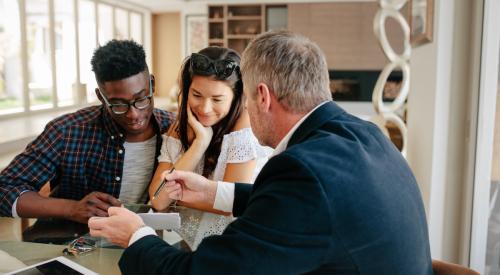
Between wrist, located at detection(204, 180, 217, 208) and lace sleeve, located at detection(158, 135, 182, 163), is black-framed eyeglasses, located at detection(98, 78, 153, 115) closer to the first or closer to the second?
lace sleeve, located at detection(158, 135, 182, 163)

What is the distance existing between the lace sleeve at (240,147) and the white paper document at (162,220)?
1.05 ft

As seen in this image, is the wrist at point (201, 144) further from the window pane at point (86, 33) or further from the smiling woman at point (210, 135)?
the window pane at point (86, 33)

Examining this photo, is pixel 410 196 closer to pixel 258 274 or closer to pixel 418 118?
pixel 258 274

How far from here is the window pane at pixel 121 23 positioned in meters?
7.87

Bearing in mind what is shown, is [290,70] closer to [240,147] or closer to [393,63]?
[240,147]

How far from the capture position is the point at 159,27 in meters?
9.09

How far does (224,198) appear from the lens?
1.48 metres

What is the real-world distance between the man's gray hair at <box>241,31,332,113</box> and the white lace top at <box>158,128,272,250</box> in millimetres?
626

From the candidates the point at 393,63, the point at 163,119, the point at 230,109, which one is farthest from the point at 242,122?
the point at 393,63

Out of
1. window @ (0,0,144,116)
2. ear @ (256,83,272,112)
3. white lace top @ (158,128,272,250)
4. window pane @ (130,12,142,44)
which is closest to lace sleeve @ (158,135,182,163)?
white lace top @ (158,128,272,250)

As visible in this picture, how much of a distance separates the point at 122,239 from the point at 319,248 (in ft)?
1.71

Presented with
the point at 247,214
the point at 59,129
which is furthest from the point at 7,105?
the point at 247,214

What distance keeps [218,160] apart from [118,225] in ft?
2.36

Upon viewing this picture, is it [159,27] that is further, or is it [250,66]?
[159,27]
